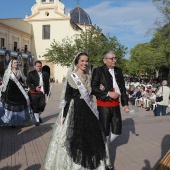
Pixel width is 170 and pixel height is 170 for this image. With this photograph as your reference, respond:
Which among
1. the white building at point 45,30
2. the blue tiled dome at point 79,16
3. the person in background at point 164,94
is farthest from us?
the blue tiled dome at point 79,16

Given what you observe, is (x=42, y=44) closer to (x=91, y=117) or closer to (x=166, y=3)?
Result: (x=166, y=3)

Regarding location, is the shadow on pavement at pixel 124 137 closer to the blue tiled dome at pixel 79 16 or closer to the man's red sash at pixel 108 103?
the man's red sash at pixel 108 103

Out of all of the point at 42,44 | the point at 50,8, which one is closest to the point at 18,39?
the point at 42,44

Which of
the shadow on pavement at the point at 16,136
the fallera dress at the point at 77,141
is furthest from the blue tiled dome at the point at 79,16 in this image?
the fallera dress at the point at 77,141

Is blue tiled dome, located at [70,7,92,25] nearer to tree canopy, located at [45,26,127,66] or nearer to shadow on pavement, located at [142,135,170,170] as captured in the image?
tree canopy, located at [45,26,127,66]

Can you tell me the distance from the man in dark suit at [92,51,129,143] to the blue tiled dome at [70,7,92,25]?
54.7m

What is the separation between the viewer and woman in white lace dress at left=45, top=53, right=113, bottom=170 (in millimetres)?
3590

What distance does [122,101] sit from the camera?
4.44m

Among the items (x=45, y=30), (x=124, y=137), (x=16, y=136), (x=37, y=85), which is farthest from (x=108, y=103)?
(x=45, y=30)

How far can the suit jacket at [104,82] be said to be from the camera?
4.11 metres

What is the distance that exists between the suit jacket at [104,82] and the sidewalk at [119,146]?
107 centimetres

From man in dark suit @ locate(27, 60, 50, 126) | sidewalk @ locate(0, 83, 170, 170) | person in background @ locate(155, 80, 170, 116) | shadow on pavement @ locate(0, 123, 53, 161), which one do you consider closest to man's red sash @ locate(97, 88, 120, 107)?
sidewalk @ locate(0, 83, 170, 170)

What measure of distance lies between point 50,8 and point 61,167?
1791 inches

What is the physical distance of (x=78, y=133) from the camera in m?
3.67
